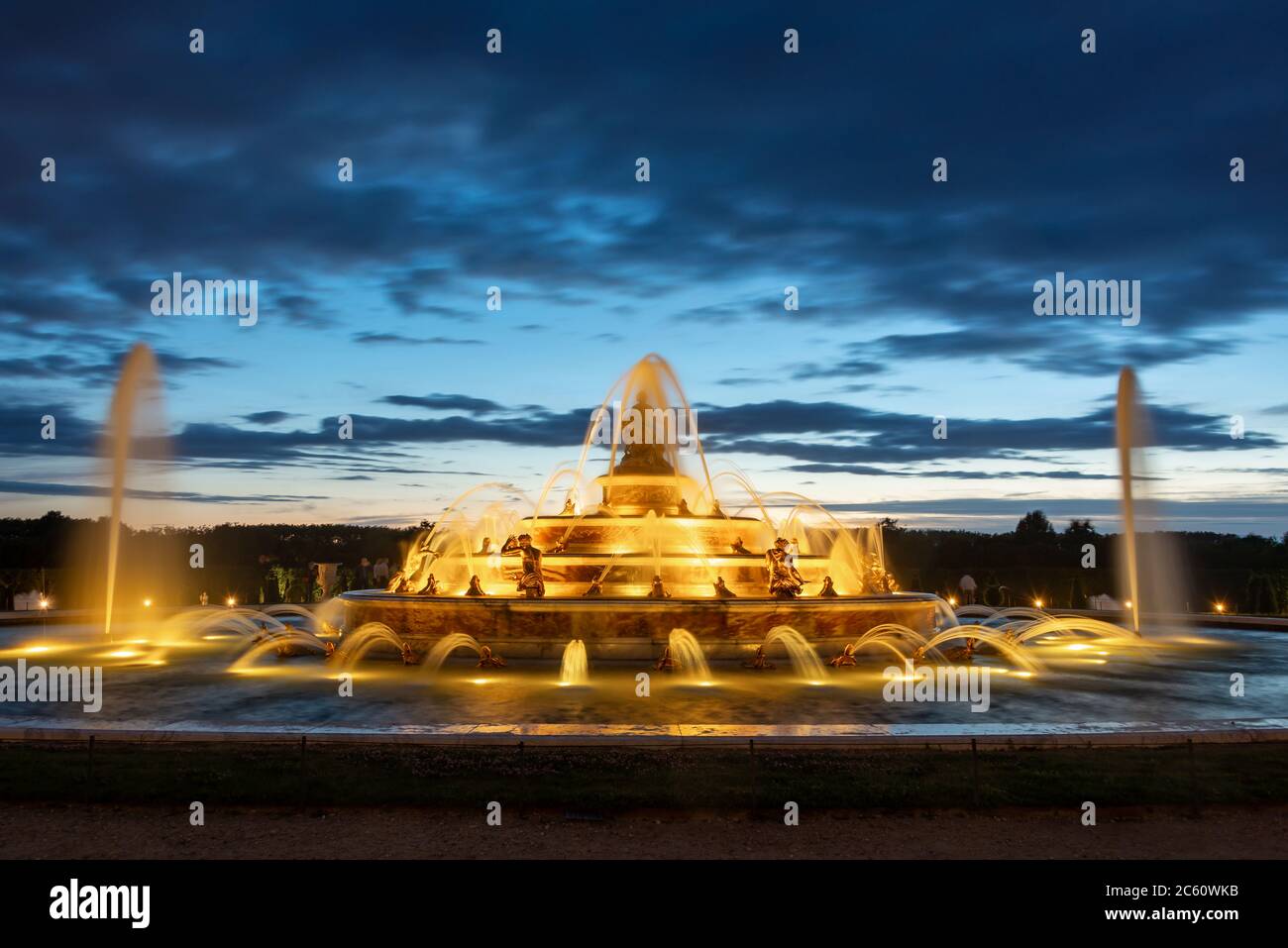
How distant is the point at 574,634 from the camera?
2373 centimetres

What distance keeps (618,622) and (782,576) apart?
205 inches

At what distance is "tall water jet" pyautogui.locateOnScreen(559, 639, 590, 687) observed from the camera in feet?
69.0

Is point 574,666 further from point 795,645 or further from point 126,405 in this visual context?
point 126,405

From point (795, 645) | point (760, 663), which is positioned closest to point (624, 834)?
point (760, 663)

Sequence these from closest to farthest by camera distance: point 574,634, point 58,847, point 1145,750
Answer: point 58,847 < point 1145,750 < point 574,634

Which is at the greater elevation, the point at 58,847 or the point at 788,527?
the point at 788,527

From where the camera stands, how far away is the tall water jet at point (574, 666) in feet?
69.0

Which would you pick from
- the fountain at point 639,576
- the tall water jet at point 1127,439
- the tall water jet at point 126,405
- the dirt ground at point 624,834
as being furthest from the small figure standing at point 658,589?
the tall water jet at point 1127,439

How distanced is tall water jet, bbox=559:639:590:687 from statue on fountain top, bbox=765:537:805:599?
5.89 m

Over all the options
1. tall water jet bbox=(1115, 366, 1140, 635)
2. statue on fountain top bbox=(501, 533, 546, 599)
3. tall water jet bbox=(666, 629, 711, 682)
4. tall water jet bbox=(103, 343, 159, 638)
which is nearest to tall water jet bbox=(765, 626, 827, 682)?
tall water jet bbox=(666, 629, 711, 682)

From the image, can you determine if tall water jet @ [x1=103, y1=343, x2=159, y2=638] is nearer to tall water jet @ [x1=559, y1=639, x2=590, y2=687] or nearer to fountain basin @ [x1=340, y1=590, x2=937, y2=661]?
fountain basin @ [x1=340, y1=590, x2=937, y2=661]

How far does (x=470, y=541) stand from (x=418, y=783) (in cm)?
2404

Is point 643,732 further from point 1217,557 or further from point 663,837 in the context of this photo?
point 1217,557
